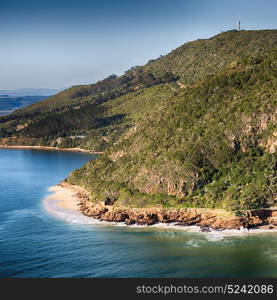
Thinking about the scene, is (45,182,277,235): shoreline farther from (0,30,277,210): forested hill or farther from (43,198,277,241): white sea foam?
(0,30,277,210): forested hill

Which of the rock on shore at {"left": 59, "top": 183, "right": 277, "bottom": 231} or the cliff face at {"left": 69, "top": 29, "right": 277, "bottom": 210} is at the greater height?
the cliff face at {"left": 69, "top": 29, "right": 277, "bottom": 210}

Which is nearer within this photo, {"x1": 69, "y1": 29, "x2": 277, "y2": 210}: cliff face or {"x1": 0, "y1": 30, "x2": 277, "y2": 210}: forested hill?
{"x1": 69, "y1": 29, "x2": 277, "y2": 210}: cliff face

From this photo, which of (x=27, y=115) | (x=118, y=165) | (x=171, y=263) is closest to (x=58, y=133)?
(x=27, y=115)

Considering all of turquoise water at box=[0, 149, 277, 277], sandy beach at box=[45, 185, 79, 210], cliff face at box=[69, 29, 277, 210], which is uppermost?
cliff face at box=[69, 29, 277, 210]

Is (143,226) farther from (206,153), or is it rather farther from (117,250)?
(206,153)

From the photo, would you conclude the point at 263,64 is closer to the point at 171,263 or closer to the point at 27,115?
the point at 171,263

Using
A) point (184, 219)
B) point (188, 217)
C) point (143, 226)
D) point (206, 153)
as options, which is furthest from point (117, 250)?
point (206, 153)

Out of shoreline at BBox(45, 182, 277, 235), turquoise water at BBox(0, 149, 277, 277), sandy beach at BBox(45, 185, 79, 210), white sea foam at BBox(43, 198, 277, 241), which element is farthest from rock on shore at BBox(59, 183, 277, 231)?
sandy beach at BBox(45, 185, 79, 210)

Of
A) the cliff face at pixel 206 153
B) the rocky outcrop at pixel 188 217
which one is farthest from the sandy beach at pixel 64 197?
the rocky outcrop at pixel 188 217
